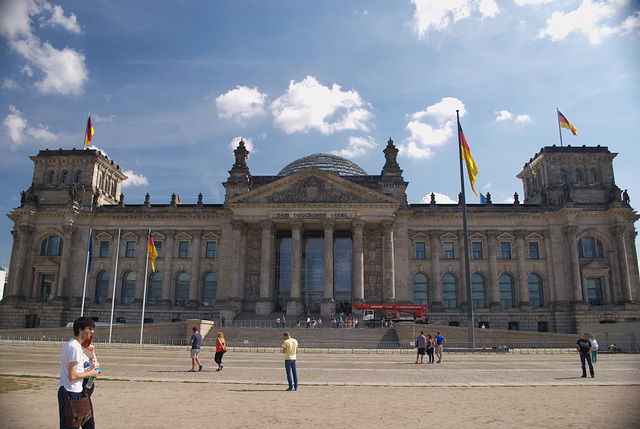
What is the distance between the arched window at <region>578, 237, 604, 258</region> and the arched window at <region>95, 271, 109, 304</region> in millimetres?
60991

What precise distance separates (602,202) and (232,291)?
48.2m

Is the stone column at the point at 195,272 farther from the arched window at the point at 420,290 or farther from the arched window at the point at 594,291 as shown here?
the arched window at the point at 594,291

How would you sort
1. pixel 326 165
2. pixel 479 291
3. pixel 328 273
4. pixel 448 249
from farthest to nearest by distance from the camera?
pixel 326 165, pixel 448 249, pixel 479 291, pixel 328 273

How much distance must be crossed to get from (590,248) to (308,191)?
36.4 m

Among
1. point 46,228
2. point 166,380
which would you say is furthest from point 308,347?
point 46,228

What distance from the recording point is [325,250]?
A: 58906mm

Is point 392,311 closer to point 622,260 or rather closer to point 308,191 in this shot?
point 308,191

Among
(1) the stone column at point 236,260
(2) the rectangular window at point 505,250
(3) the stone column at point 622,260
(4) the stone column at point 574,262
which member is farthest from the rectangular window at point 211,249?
(3) the stone column at point 622,260

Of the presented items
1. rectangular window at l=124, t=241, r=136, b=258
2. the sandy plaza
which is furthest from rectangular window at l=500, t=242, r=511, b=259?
rectangular window at l=124, t=241, r=136, b=258

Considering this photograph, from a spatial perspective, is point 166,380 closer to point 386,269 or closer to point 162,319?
point 386,269

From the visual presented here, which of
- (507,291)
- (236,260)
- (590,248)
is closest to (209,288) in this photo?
(236,260)

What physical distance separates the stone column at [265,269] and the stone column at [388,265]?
13662 mm

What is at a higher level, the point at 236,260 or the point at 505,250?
the point at 505,250

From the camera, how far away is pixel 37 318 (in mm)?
61438
